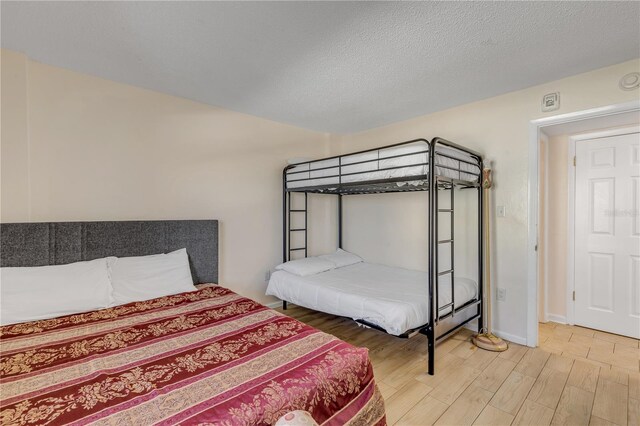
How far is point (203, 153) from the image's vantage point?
9.75 ft

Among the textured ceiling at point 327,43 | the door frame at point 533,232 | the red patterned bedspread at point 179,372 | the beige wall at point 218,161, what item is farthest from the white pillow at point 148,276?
the door frame at point 533,232

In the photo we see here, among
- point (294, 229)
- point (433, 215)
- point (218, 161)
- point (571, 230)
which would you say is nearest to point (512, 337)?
point (571, 230)

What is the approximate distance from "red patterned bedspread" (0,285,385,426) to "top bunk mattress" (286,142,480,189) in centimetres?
142

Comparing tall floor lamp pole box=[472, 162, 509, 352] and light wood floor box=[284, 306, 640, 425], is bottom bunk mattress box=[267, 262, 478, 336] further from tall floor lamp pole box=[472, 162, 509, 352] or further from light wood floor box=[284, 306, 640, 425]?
light wood floor box=[284, 306, 640, 425]

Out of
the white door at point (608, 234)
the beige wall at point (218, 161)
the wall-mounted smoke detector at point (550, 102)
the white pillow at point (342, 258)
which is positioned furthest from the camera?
the white pillow at point (342, 258)

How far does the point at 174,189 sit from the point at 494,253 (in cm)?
311

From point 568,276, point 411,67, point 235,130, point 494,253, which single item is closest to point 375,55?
point 411,67

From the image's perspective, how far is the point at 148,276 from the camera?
2.31 meters

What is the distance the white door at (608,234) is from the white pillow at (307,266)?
2.60m

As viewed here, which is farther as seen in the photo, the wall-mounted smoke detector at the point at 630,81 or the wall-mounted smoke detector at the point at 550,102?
the wall-mounted smoke detector at the point at 550,102

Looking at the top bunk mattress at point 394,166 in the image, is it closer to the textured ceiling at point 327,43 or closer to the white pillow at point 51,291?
the textured ceiling at point 327,43

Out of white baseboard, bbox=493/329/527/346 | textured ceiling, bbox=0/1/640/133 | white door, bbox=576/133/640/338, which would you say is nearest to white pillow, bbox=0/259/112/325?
textured ceiling, bbox=0/1/640/133

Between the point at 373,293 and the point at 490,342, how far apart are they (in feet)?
3.61

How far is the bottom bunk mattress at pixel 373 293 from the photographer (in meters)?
2.16
